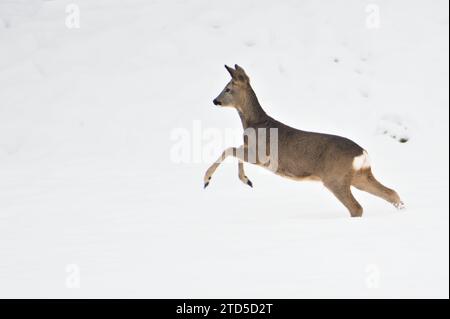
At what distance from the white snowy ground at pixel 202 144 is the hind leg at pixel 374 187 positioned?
0.22m

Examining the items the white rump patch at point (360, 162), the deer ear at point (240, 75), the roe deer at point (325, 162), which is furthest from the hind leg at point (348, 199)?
the deer ear at point (240, 75)

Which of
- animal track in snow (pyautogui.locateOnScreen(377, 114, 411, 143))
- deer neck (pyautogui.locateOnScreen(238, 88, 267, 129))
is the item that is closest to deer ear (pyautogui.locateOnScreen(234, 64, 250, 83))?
deer neck (pyautogui.locateOnScreen(238, 88, 267, 129))

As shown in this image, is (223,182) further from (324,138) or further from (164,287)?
(164,287)

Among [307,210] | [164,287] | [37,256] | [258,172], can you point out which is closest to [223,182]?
[258,172]

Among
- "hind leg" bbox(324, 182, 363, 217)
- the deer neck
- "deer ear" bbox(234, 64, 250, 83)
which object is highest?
"deer ear" bbox(234, 64, 250, 83)

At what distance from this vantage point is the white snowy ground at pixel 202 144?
22.0ft

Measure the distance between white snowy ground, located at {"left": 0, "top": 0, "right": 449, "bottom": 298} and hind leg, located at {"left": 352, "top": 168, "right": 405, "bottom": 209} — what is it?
8.5 inches

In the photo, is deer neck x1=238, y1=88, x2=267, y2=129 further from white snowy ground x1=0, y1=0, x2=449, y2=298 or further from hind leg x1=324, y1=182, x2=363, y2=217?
hind leg x1=324, y1=182, x2=363, y2=217

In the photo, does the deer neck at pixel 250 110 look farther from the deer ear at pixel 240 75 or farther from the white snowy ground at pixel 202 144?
the white snowy ground at pixel 202 144

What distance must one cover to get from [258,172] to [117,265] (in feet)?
19.1

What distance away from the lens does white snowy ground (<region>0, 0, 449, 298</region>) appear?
22.0 feet

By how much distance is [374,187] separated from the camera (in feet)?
29.1

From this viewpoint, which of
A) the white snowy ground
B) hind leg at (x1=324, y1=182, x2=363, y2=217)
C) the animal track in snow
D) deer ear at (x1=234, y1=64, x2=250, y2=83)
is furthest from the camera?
the animal track in snow

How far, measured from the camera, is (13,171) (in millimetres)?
12188
